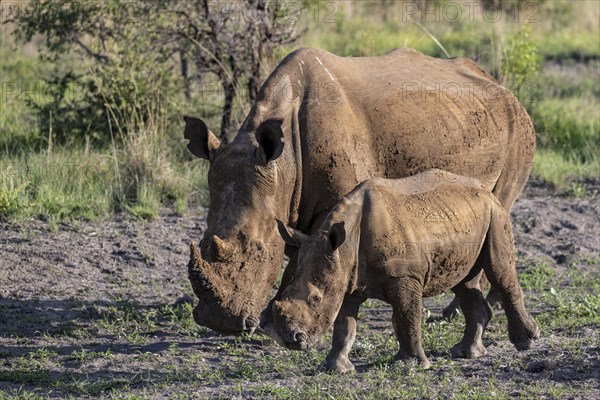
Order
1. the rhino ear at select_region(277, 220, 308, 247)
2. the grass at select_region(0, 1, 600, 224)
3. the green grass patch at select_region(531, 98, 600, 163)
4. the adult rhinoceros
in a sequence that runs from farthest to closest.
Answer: the green grass patch at select_region(531, 98, 600, 163), the grass at select_region(0, 1, 600, 224), the adult rhinoceros, the rhino ear at select_region(277, 220, 308, 247)

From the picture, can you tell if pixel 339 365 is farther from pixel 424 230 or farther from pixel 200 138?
pixel 200 138

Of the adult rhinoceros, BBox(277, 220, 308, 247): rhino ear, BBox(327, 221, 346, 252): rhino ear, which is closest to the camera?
BBox(327, 221, 346, 252): rhino ear

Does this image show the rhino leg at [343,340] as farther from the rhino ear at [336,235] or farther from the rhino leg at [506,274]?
the rhino leg at [506,274]

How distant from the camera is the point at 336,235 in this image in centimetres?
679

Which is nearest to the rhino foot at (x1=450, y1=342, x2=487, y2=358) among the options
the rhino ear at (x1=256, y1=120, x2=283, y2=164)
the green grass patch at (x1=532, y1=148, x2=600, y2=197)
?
the rhino ear at (x1=256, y1=120, x2=283, y2=164)

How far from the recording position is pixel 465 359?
7719 millimetres

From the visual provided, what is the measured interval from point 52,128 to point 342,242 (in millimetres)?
7110

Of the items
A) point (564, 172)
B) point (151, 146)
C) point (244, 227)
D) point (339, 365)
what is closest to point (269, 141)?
point (244, 227)

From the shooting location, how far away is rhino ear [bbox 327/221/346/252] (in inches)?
266

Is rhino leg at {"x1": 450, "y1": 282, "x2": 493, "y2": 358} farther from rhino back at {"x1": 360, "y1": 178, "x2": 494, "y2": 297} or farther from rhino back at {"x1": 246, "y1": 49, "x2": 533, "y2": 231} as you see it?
rhino back at {"x1": 246, "y1": 49, "x2": 533, "y2": 231}

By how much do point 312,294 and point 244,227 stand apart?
731 mm

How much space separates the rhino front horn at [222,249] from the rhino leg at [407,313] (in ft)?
3.08

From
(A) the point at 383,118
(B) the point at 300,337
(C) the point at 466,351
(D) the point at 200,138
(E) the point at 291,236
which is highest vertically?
(A) the point at 383,118

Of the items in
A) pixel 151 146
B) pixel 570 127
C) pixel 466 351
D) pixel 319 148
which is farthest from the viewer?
pixel 570 127
